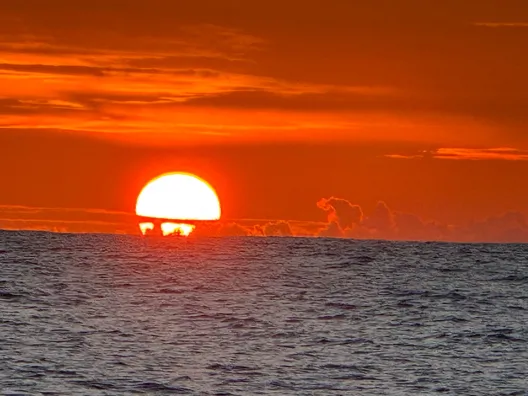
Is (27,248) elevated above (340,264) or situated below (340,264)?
above

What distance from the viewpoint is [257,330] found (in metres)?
55.9

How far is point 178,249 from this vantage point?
487 ft

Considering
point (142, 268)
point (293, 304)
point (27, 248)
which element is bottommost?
point (293, 304)

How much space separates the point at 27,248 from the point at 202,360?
291ft

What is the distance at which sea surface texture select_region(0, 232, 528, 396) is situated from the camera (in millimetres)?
41406

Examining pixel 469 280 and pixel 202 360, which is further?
pixel 469 280

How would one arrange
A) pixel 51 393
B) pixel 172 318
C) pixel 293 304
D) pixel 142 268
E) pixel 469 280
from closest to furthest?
pixel 51 393, pixel 172 318, pixel 293 304, pixel 469 280, pixel 142 268

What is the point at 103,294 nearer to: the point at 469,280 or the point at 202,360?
the point at 202,360

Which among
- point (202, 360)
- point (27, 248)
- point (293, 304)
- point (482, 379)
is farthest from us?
point (27, 248)

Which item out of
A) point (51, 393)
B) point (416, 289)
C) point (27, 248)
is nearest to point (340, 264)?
point (416, 289)

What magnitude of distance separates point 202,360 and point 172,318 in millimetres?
15187

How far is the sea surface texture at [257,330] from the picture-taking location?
136 feet

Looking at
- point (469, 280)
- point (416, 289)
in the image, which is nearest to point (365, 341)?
point (416, 289)

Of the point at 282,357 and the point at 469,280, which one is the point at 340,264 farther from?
the point at 282,357
